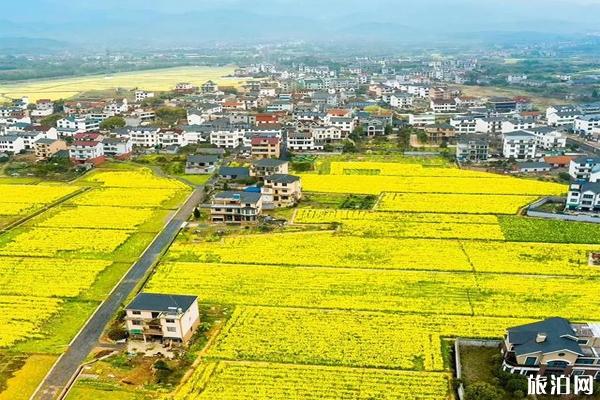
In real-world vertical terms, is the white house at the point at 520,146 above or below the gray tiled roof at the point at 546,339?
above

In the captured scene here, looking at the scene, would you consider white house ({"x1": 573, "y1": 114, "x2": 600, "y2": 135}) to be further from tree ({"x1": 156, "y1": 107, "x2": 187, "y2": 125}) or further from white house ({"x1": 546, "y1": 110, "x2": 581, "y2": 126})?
tree ({"x1": 156, "y1": 107, "x2": 187, "y2": 125})

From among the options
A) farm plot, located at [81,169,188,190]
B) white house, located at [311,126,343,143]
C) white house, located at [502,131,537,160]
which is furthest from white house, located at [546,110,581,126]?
farm plot, located at [81,169,188,190]

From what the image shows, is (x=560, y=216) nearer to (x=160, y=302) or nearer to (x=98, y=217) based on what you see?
(x=160, y=302)

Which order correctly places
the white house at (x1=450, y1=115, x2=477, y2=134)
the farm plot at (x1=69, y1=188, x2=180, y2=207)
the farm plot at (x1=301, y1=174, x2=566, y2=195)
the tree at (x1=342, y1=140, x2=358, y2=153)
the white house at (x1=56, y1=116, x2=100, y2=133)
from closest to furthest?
1. the farm plot at (x1=69, y1=188, x2=180, y2=207)
2. the farm plot at (x1=301, y1=174, x2=566, y2=195)
3. the tree at (x1=342, y1=140, x2=358, y2=153)
4. the white house at (x1=450, y1=115, x2=477, y2=134)
5. the white house at (x1=56, y1=116, x2=100, y2=133)

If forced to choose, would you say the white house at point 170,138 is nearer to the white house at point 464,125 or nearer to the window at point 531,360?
the white house at point 464,125

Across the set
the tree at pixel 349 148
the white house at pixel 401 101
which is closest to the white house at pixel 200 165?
the tree at pixel 349 148

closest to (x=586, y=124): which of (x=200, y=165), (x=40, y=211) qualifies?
(x=200, y=165)
